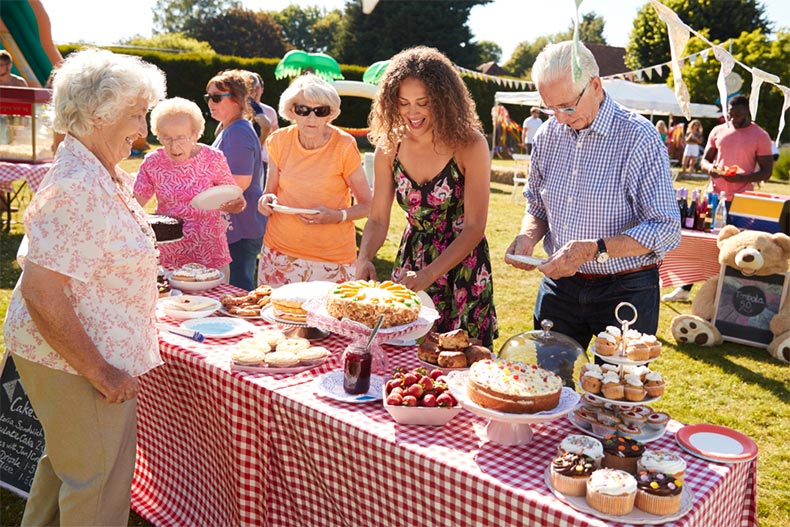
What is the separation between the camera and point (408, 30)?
32.6 metres

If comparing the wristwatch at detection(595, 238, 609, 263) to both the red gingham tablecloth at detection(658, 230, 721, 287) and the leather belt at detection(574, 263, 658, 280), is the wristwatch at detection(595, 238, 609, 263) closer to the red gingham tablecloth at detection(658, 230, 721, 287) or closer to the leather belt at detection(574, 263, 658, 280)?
the leather belt at detection(574, 263, 658, 280)

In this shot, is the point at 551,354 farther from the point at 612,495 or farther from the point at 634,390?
the point at 612,495

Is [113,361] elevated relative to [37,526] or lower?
elevated

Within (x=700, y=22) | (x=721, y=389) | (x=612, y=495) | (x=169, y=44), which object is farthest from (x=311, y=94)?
(x=169, y=44)

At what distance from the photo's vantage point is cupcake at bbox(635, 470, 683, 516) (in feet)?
5.23

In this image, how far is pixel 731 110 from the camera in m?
6.55

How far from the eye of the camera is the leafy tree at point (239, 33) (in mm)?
47531

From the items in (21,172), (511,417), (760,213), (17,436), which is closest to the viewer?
(511,417)

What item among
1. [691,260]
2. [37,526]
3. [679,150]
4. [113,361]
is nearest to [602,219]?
[113,361]

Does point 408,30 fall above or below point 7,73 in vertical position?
above

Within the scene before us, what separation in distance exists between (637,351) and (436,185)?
4.03 ft

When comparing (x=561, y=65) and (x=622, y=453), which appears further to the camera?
(x=561, y=65)

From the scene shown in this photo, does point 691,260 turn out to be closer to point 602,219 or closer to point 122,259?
point 602,219

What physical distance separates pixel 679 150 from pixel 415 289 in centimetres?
2135
